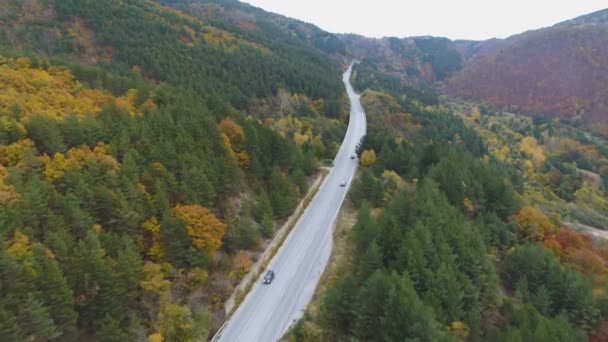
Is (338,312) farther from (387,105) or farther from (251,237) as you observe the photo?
(387,105)

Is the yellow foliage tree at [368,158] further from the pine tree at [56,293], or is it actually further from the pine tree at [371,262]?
the pine tree at [56,293]

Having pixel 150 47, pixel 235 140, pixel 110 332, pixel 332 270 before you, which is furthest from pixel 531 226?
pixel 150 47

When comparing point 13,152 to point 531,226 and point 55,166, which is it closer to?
point 55,166

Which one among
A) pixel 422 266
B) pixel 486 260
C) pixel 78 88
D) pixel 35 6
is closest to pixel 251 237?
pixel 422 266

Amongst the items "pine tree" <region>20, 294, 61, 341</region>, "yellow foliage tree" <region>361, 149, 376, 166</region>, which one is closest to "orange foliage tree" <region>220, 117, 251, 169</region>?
"yellow foliage tree" <region>361, 149, 376, 166</region>

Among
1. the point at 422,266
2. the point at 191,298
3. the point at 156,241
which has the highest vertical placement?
the point at 422,266

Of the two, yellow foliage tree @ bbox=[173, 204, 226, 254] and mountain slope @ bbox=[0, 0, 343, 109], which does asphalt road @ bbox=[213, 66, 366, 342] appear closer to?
yellow foliage tree @ bbox=[173, 204, 226, 254]
